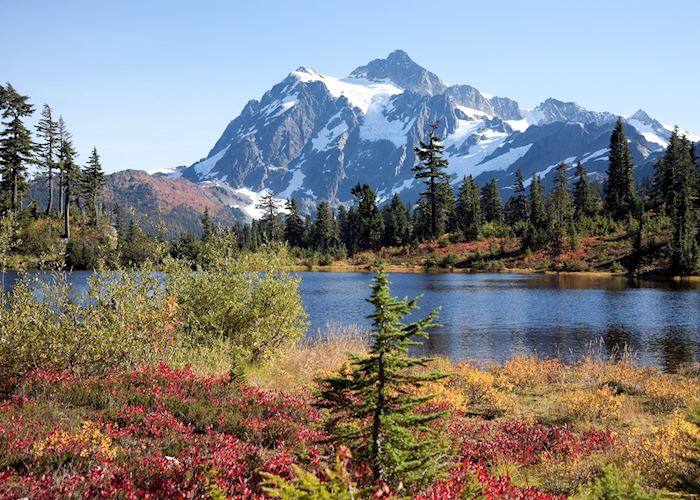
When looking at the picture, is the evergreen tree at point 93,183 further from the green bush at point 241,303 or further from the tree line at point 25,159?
the green bush at point 241,303

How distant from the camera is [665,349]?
23.8 m

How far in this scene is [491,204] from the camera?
115m

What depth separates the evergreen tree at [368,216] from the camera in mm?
102062

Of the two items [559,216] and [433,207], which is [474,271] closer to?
[433,207]

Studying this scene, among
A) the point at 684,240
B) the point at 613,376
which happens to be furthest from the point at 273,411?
the point at 684,240

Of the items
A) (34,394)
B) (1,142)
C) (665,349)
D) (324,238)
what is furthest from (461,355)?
(324,238)

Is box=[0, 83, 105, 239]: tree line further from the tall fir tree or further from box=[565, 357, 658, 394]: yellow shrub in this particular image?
box=[565, 357, 658, 394]: yellow shrub

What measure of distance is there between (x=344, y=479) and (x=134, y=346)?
8.72m

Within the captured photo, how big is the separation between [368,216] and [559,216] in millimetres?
34947

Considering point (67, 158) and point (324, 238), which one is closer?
point (67, 158)

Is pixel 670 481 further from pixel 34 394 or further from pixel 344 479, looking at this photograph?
pixel 34 394

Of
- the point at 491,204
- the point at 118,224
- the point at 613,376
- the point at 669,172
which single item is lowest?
the point at 613,376

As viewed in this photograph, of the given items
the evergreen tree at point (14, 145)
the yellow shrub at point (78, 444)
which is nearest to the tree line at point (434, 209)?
the evergreen tree at point (14, 145)

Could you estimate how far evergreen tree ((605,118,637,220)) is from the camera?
8469 cm
